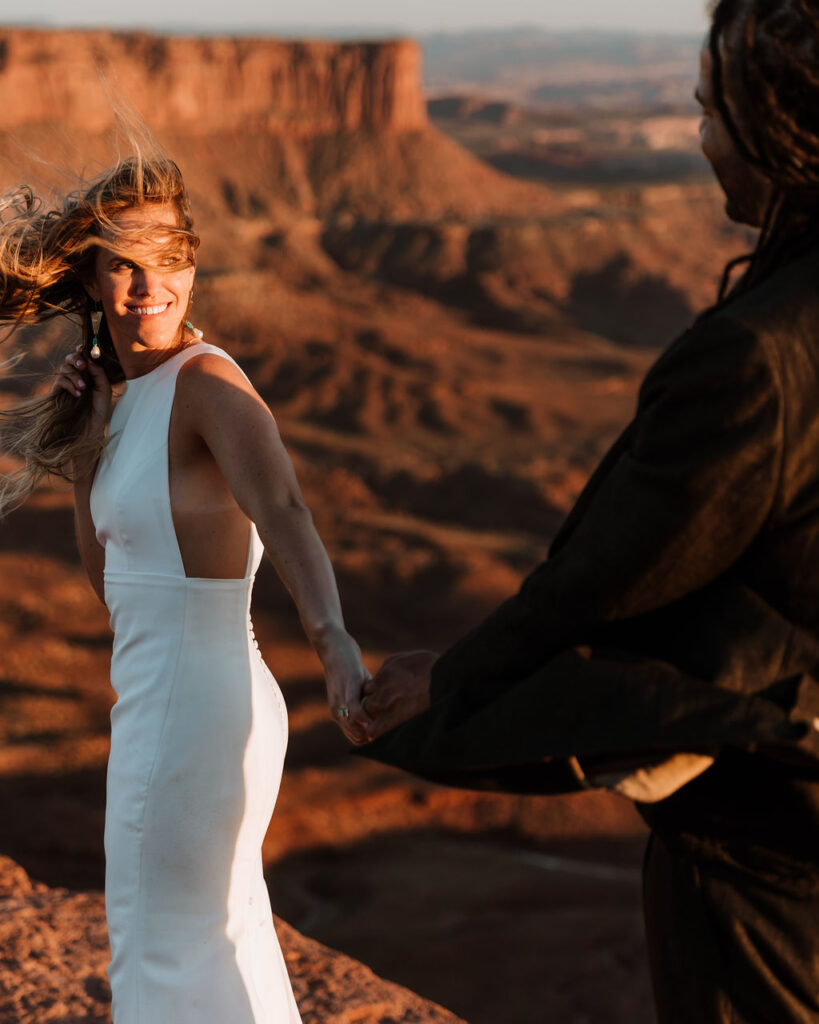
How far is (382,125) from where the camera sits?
47625mm

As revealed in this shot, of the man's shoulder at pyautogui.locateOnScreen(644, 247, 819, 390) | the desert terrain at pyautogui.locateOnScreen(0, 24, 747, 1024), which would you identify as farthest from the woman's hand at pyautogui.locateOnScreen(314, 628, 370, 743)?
the desert terrain at pyautogui.locateOnScreen(0, 24, 747, 1024)

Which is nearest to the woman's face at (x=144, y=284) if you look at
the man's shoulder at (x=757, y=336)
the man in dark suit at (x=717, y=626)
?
the man in dark suit at (x=717, y=626)

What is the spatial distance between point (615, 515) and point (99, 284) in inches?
54.6

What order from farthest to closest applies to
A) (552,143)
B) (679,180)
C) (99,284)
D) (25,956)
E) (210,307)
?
(552,143), (679,180), (210,307), (25,956), (99,284)

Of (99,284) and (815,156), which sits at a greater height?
(815,156)

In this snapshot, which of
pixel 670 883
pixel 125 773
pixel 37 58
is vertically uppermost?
pixel 670 883

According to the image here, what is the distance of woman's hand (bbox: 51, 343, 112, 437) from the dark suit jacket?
4.05 ft

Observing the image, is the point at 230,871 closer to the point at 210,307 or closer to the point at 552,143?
the point at 210,307

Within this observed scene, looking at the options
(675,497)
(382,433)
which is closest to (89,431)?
(675,497)

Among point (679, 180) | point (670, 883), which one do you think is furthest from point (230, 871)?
point (679, 180)

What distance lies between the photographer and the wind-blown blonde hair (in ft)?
7.58

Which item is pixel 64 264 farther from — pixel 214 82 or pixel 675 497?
pixel 214 82

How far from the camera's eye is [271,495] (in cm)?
221

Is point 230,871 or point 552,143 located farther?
point 552,143
